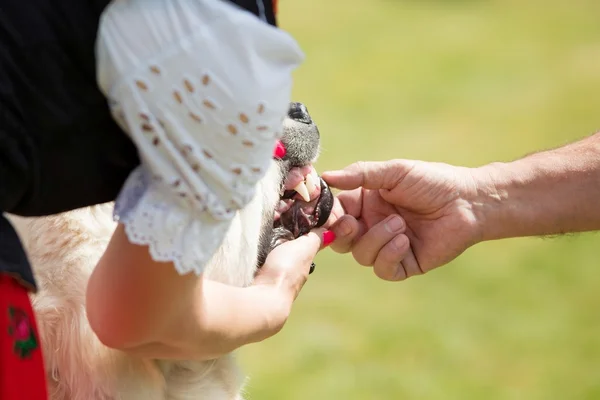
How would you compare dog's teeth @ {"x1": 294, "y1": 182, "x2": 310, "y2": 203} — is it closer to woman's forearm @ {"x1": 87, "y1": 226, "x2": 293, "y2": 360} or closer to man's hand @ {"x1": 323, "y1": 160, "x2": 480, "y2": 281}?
man's hand @ {"x1": 323, "y1": 160, "x2": 480, "y2": 281}

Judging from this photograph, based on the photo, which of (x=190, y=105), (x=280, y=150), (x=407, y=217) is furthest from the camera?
(x=407, y=217)

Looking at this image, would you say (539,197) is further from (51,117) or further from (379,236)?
(51,117)

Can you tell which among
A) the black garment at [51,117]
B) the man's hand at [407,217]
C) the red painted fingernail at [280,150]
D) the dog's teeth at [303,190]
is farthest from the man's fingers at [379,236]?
the black garment at [51,117]

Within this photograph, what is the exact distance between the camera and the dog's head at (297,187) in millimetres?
2367

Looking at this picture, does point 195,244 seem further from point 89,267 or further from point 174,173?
point 89,267

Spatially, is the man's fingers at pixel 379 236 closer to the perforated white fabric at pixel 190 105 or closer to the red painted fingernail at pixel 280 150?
the red painted fingernail at pixel 280 150

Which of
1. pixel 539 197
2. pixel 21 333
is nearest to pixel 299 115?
pixel 539 197

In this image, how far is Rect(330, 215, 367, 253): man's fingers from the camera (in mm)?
2678

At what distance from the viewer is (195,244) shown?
146cm

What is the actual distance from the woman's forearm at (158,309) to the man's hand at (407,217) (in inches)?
37.5

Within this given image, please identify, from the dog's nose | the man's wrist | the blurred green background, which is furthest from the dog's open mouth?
the blurred green background

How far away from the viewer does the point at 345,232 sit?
268 cm

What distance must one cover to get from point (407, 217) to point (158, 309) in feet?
4.71

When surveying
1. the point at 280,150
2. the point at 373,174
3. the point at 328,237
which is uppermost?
the point at 280,150
